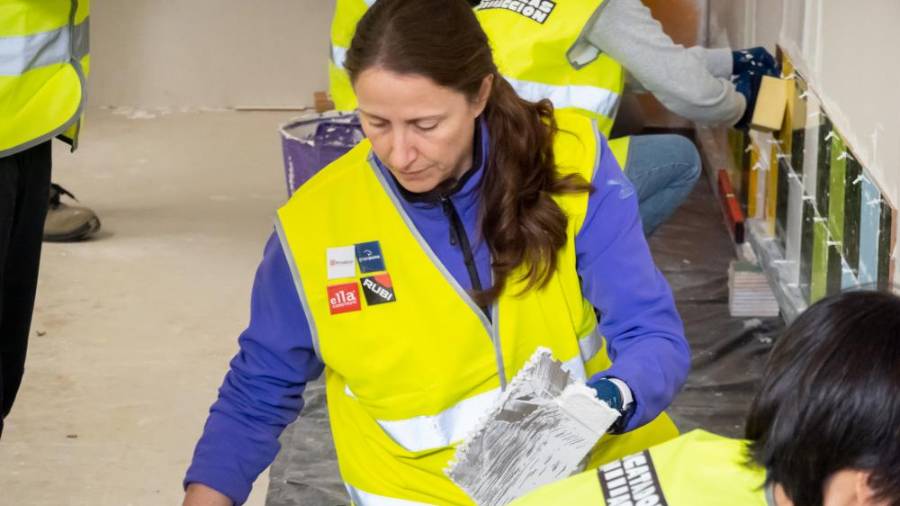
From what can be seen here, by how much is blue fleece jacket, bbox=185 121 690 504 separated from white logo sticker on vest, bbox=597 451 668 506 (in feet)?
1.76

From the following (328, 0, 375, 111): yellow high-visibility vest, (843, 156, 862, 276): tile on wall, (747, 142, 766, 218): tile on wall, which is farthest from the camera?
(747, 142, 766, 218): tile on wall

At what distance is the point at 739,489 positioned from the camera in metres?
1.46

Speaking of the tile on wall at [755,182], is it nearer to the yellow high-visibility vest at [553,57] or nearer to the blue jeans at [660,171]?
the blue jeans at [660,171]

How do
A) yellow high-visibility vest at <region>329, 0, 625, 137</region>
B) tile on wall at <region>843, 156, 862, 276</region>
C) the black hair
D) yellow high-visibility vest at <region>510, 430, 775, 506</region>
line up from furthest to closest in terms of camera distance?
yellow high-visibility vest at <region>329, 0, 625, 137</region> → tile on wall at <region>843, 156, 862, 276</region> → yellow high-visibility vest at <region>510, 430, 775, 506</region> → the black hair

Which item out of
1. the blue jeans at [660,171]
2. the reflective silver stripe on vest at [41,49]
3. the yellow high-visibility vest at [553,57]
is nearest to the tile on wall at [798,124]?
the blue jeans at [660,171]

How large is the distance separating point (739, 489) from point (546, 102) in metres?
0.90

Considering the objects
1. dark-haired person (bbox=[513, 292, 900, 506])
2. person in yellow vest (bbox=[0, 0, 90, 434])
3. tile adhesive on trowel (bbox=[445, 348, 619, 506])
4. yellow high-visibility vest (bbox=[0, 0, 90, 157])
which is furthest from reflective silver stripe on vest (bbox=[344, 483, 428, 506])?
yellow high-visibility vest (bbox=[0, 0, 90, 157])

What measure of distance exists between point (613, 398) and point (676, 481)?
1.37ft

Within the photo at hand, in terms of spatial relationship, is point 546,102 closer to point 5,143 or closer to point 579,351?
point 579,351

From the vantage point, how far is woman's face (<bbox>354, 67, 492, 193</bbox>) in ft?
6.47

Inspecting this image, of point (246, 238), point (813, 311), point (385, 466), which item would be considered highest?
point (813, 311)

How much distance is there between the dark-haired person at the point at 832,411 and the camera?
130 cm

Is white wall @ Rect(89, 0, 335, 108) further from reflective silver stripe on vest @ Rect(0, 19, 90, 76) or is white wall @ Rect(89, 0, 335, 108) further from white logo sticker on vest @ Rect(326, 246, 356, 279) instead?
white logo sticker on vest @ Rect(326, 246, 356, 279)

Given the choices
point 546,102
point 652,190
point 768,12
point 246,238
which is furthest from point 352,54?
point 246,238
